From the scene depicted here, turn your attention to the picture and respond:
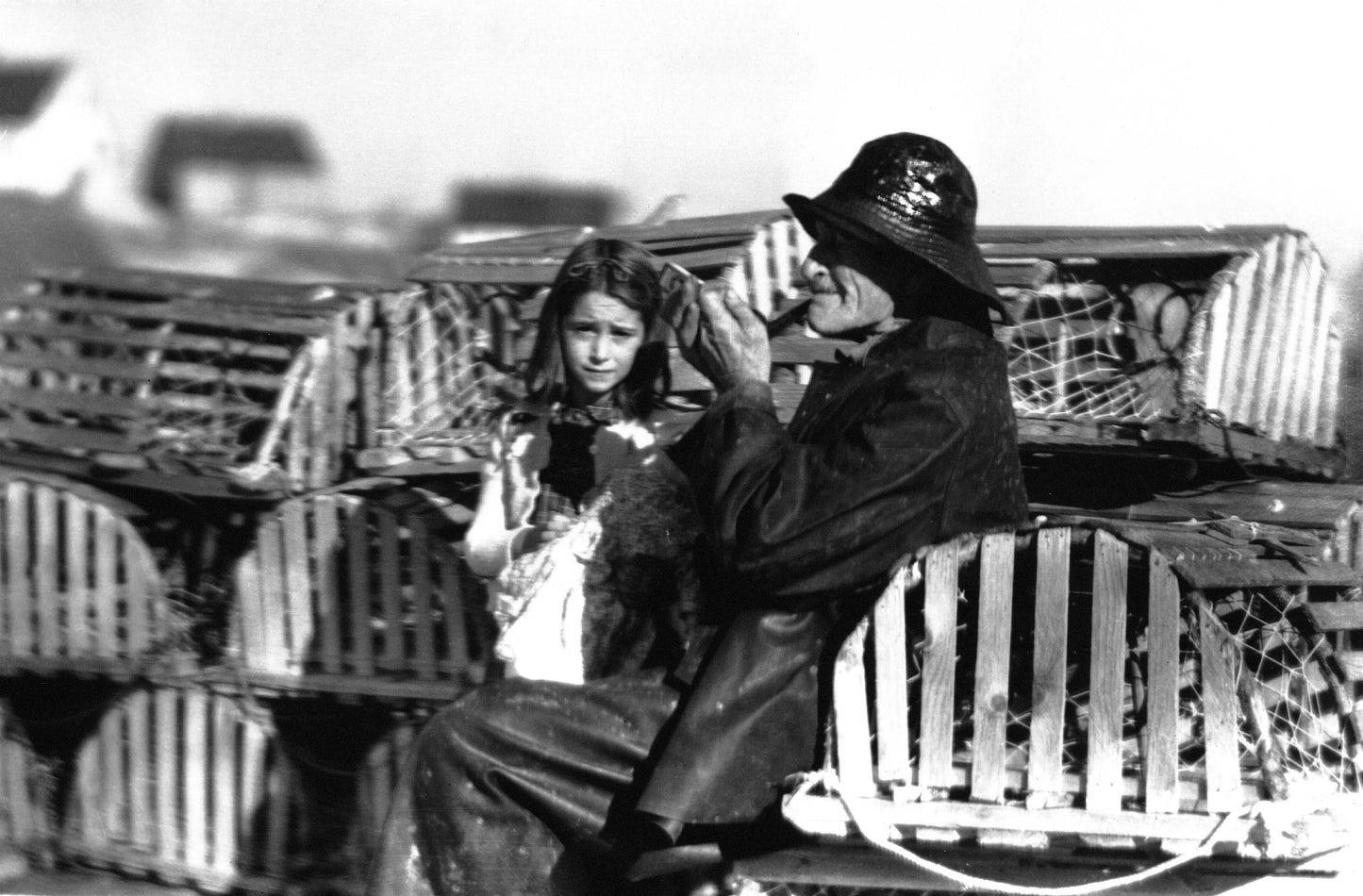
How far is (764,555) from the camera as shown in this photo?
311 centimetres

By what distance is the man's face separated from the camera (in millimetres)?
3416

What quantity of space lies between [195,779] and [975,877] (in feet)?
9.83

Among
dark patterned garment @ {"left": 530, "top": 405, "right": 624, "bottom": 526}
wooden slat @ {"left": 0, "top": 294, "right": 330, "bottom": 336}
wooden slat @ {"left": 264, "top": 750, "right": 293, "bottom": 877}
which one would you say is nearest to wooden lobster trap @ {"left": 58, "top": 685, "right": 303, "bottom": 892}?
wooden slat @ {"left": 264, "top": 750, "right": 293, "bottom": 877}

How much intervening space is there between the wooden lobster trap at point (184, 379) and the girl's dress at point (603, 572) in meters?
1.43

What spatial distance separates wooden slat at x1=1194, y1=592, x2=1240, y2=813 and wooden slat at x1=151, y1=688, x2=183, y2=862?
133 inches

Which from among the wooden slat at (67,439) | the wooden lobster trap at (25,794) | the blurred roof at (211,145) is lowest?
the wooden lobster trap at (25,794)

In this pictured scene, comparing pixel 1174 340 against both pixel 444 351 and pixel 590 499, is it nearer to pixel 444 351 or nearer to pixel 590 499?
pixel 590 499

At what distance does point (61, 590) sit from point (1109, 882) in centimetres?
359

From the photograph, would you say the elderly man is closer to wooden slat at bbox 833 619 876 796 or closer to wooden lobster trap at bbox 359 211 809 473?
wooden slat at bbox 833 619 876 796

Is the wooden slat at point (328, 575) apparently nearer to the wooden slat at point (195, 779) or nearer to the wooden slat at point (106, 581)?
the wooden slat at point (195, 779)

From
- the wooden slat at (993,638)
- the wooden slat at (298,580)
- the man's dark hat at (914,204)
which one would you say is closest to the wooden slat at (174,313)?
the wooden slat at (298,580)

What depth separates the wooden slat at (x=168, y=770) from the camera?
5246mm

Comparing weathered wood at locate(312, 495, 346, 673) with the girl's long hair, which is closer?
the girl's long hair

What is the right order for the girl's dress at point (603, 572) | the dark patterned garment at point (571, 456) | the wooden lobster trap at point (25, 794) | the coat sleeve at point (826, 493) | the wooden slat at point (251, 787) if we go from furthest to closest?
the wooden lobster trap at point (25, 794)
the wooden slat at point (251, 787)
the dark patterned garment at point (571, 456)
the girl's dress at point (603, 572)
the coat sleeve at point (826, 493)
